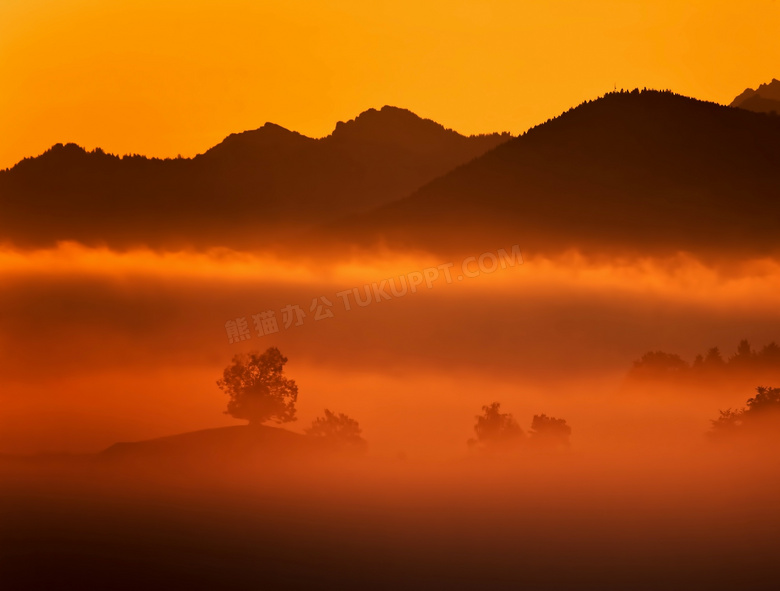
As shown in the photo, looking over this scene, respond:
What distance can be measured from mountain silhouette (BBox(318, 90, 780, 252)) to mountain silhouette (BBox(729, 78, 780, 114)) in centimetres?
52

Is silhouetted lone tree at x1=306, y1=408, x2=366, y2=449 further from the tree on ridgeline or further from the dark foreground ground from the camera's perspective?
the tree on ridgeline

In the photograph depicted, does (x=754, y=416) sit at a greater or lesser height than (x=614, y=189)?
lesser

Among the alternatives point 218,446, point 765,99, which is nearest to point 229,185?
point 218,446

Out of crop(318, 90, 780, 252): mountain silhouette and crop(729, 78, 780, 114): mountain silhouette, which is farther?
crop(729, 78, 780, 114): mountain silhouette

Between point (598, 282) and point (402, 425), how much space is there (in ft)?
53.5

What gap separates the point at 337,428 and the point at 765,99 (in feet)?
108

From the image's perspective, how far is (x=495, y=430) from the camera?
37.4 m

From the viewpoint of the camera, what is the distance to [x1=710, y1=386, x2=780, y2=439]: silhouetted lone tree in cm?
3435

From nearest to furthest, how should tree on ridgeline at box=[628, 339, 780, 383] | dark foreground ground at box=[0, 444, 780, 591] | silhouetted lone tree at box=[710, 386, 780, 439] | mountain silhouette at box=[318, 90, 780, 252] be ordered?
dark foreground ground at box=[0, 444, 780, 591] → silhouetted lone tree at box=[710, 386, 780, 439] → tree on ridgeline at box=[628, 339, 780, 383] → mountain silhouette at box=[318, 90, 780, 252]

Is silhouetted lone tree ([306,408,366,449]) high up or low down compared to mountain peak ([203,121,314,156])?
down

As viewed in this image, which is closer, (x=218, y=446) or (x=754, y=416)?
(x=754, y=416)

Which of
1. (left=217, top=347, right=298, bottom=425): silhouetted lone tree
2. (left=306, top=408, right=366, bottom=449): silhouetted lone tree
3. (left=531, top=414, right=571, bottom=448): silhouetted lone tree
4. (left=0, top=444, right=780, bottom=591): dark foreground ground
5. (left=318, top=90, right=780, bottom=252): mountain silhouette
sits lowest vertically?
(left=0, top=444, right=780, bottom=591): dark foreground ground

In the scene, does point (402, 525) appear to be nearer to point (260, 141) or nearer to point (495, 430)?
point (495, 430)

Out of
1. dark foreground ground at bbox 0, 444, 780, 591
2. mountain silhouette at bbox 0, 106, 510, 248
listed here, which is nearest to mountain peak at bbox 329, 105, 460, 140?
mountain silhouette at bbox 0, 106, 510, 248
